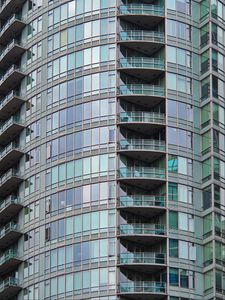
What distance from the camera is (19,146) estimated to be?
413 ft

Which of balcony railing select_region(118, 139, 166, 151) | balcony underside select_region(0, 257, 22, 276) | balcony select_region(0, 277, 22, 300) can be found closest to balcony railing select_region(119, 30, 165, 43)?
balcony railing select_region(118, 139, 166, 151)

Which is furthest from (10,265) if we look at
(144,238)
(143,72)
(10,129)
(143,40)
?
(143,40)

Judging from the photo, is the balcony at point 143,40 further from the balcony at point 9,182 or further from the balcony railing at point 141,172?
the balcony at point 9,182

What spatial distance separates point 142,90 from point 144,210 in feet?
41.0

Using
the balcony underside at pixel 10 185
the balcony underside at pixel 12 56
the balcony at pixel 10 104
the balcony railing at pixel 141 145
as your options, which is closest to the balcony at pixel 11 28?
the balcony underside at pixel 12 56

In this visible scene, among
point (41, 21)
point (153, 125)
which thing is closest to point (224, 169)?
point (153, 125)

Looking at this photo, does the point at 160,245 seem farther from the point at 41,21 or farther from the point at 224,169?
the point at 41,21

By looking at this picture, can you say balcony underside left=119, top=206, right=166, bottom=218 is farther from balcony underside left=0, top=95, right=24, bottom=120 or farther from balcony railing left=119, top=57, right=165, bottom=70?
balcony underside left=0, top=95, right=24, bottom=120

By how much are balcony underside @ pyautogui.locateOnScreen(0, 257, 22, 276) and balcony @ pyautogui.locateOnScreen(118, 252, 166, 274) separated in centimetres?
1332

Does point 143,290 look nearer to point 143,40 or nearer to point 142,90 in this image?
point 142,90

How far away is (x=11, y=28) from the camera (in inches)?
5162

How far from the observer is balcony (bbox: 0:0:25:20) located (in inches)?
5182

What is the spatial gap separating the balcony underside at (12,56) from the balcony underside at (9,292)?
25795 mm

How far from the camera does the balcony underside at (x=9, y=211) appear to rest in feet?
403
